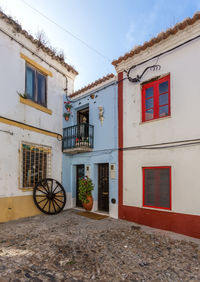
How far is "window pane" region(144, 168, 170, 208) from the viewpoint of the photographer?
18.9 feet

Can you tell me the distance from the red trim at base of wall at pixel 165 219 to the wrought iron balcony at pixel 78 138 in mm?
2917

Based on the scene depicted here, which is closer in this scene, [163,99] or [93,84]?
[163,99]

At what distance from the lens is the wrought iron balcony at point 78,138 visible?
7.95 m

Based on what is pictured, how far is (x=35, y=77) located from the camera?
7871mm

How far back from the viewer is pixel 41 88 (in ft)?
26.7

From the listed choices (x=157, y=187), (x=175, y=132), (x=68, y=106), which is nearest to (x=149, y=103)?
(x=175, y=132)

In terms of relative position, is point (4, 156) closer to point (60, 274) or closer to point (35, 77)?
point (35, 77)

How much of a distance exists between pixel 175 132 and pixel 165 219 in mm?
2731

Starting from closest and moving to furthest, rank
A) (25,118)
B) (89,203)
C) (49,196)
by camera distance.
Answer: (25,118) → (49,196) → (89,203)

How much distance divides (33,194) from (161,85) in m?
6.23

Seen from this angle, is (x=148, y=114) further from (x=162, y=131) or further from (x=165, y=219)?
(x=165, y=219)

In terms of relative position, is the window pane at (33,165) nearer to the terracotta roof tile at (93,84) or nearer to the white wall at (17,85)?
Result: the white wall at (17,85)

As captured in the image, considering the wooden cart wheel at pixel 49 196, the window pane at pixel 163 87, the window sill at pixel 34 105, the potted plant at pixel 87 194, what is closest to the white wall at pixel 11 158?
the wooden cart wheel at pixel 49 196

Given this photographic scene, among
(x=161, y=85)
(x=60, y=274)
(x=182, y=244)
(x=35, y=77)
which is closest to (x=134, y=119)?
(x=161, y=85)
